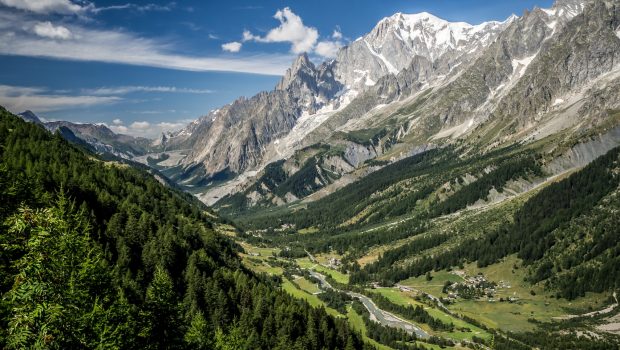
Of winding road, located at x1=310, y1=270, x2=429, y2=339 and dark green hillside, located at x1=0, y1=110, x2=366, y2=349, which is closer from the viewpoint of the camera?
dark green hillside, located at x1=0, y1=110, x2=366, y2=349

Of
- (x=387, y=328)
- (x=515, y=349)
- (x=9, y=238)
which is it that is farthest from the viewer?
(x=387, y=328)

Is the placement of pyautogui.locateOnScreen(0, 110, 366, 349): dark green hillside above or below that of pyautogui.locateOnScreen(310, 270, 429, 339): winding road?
above

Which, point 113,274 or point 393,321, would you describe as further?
point 393,321

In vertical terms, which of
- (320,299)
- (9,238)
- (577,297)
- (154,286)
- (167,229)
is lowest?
Result: (320,299)

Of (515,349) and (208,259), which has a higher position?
(208,259)

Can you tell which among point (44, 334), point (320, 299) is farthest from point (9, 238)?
point (320, 299)

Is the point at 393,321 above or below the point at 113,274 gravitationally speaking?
below

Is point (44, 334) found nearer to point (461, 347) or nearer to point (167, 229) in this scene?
point (167, 229)

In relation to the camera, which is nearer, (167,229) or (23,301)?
(23,301)
